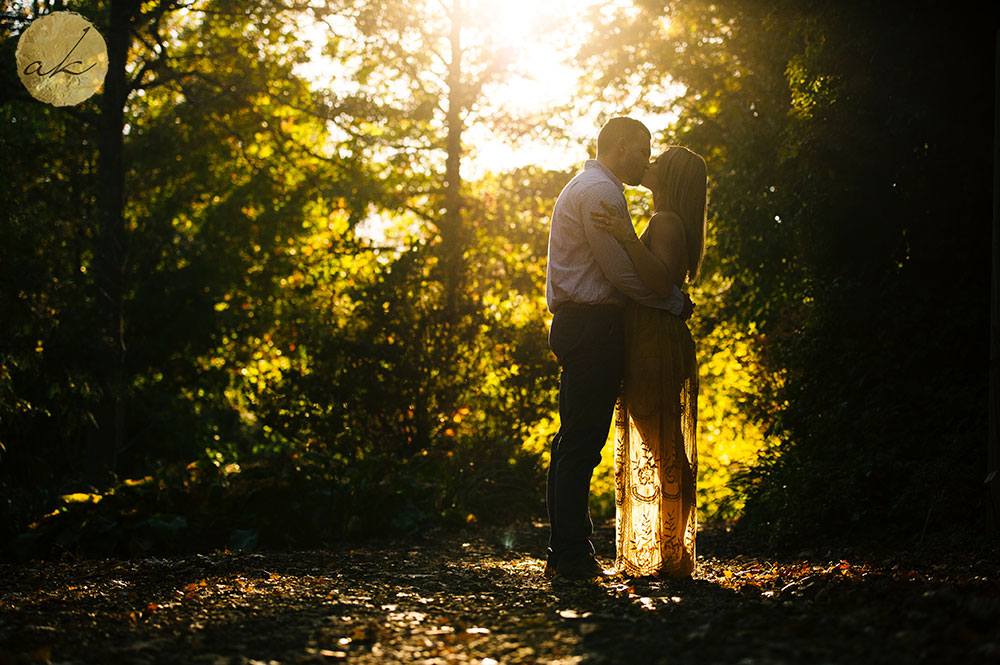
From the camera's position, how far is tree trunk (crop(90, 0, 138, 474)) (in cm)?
978

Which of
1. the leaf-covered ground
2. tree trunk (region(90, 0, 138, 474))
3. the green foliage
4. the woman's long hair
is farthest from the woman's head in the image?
tree trunk (region(90, 0, 138, 474))

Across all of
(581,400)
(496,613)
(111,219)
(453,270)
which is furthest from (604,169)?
(111,219)

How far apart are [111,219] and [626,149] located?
7099mm

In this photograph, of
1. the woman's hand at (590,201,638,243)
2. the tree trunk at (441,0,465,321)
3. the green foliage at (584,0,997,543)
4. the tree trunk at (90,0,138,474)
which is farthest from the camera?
the tree trunk at (441,0,465,321)

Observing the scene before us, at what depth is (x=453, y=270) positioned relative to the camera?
9.15m

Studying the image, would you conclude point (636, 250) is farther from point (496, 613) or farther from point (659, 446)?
point (496, 613)

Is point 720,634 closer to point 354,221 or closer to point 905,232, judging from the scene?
point 905,232

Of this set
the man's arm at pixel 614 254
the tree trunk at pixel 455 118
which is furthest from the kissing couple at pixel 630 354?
the tree trunk at pixel 455 118

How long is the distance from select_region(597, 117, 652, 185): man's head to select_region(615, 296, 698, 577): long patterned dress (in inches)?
26.4

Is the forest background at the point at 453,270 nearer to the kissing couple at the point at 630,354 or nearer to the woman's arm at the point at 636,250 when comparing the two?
the kissing couple at the point at 630,354

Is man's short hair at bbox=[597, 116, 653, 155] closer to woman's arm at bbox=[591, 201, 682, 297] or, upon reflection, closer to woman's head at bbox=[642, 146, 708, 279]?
woman's head at bbox=[642, 146, 708, 279]

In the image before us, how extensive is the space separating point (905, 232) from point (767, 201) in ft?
6.38

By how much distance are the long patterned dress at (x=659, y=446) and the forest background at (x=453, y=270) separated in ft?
5.19

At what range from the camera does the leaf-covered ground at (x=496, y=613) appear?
2.77 metres
